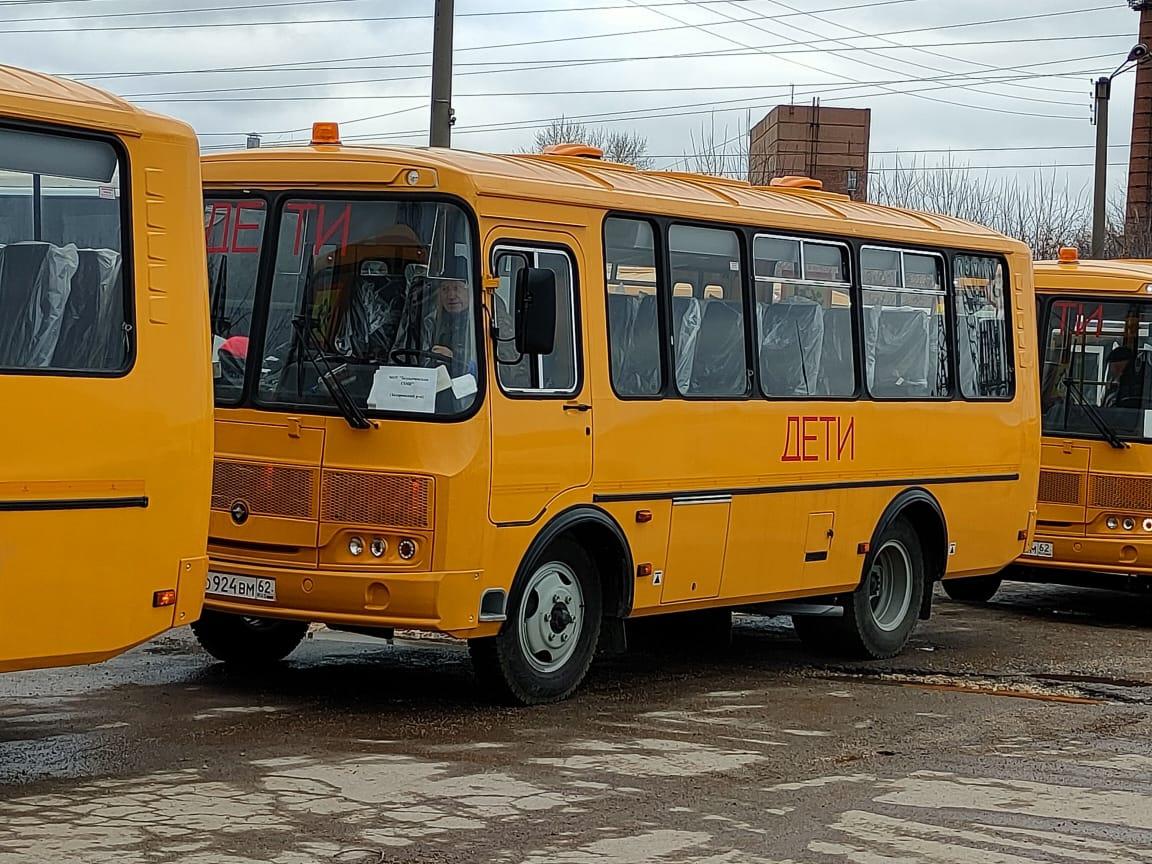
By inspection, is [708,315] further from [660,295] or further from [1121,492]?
[1121,492]

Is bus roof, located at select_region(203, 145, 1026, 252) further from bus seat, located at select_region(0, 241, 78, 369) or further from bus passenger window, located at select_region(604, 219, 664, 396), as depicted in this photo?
bus seat, located at select_region(0, 241, 78, 369)

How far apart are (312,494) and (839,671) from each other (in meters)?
4.23

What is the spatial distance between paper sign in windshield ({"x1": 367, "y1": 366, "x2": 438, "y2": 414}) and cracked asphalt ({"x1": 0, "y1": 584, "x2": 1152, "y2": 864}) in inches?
62.2

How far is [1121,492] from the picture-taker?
14.9 m

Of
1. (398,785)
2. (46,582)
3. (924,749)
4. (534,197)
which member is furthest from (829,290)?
(46,582)

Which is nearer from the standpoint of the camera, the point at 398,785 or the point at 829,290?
the point at 398,785

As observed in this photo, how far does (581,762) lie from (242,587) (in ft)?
6.80

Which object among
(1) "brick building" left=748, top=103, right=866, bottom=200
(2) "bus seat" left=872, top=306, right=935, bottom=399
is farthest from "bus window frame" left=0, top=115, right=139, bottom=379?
(1) "brick building" left=748, top=103, right=866, bottom=200

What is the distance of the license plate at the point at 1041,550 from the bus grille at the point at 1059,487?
0.35 meters

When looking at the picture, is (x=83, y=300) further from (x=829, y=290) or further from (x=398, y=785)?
(x=829, y=290)

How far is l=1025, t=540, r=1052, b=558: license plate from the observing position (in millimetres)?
15117

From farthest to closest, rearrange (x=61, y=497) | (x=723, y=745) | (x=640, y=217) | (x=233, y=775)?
(x=640, y=217), (x=723, y=745), (x=233, y=775), (x=61, y=497)

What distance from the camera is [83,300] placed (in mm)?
7727

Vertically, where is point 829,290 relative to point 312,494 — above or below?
above
